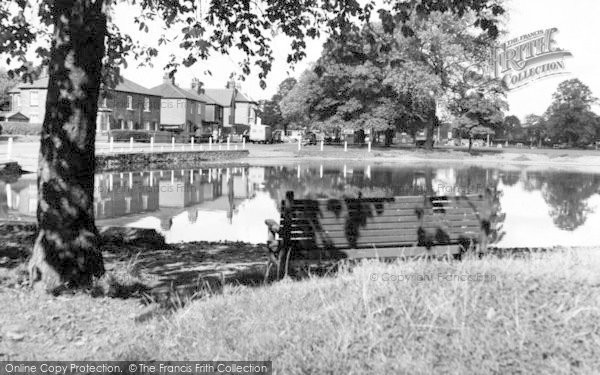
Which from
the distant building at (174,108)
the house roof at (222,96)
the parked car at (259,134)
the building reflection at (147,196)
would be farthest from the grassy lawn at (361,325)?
the house roof at (222,96)

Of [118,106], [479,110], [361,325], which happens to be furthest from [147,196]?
[118,106]

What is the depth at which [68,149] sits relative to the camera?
19.0 feet

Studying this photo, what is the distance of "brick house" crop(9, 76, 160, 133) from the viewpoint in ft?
214

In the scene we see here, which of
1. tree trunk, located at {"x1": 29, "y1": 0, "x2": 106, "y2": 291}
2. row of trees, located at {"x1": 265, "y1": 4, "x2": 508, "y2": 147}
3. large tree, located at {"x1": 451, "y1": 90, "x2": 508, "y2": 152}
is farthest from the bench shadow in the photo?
large tree, located at {"x1": 451, "y1": 90, "x2": 508, "y2": 152}

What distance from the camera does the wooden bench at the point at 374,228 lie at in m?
6.40

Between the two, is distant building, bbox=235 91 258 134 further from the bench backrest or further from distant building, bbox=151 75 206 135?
the bench backrest

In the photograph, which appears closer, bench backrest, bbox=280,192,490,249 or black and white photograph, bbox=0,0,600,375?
black and white photograph, bbox=0,0,600,375

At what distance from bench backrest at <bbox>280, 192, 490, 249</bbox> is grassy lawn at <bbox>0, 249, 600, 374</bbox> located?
0.99m

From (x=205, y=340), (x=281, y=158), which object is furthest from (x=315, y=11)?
(x=281, y=158)

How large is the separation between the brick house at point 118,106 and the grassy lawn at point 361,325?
56.7m

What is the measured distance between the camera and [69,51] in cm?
573

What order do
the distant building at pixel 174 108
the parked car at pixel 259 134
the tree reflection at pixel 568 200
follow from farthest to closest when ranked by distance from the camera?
1. the distant building at pixel 174 108
2. the parked car at pixel 259 134
3. the tree reflection at pixel 568 200

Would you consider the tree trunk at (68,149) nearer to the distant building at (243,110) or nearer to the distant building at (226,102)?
the distant building at (226,102)

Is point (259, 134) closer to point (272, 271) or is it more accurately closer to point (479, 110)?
point (479, 110)
